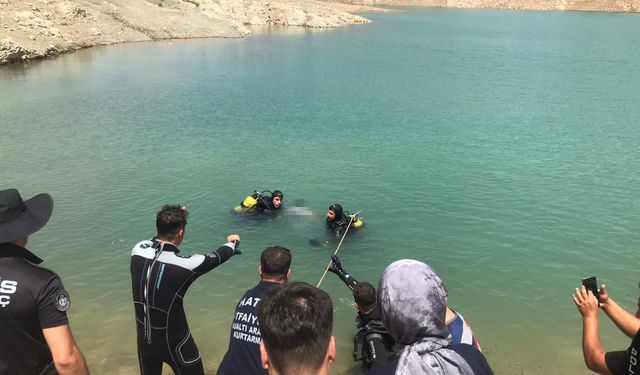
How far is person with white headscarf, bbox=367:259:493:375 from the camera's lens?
270 cm

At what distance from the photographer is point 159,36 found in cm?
5350

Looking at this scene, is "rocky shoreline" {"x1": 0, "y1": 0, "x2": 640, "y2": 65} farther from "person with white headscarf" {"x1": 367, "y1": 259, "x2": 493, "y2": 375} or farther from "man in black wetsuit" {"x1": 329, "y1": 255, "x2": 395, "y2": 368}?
"person with white headscarf" {"x1": 367, "y1": 259, "x2": 493, "y2": 375}

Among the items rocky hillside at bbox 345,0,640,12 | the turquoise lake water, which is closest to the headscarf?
the turquoise lake water

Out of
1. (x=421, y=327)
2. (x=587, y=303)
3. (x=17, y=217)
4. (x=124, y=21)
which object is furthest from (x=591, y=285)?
(x=124, y=21)

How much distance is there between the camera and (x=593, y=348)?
3.91 metres

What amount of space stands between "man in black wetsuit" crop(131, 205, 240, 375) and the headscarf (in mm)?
2516

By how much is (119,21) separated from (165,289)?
55.6 m

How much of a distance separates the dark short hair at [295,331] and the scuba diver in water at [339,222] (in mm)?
8377

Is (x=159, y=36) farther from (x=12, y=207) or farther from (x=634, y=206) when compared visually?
(x=12, y=207)

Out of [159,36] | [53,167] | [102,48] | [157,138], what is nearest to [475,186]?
[157,138]

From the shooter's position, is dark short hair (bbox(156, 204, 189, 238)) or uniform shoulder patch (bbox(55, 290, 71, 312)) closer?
uniform shoulder patch (bbox(55, 290, 71, 312))

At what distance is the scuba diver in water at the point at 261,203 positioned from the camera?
1212 cm

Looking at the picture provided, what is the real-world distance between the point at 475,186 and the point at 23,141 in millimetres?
16753

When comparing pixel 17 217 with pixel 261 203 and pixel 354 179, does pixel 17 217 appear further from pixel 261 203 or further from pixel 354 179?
pixel 354 179
